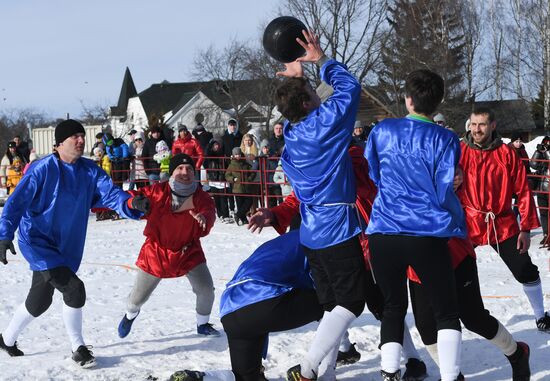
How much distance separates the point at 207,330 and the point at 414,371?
6.65ft

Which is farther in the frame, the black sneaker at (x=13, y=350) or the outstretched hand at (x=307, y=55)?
the black sneaker at (x=13, y=350)

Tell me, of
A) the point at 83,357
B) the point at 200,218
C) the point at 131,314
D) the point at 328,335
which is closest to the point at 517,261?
the point at 328,335

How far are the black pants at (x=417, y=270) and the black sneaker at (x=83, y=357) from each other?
92.5 inches

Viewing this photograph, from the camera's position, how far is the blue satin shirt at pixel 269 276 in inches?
171

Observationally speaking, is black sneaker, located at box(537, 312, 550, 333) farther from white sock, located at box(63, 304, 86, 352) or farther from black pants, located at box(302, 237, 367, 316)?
white sock, located at box(63, 304, 86, 352)

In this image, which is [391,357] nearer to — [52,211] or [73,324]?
[73,324]

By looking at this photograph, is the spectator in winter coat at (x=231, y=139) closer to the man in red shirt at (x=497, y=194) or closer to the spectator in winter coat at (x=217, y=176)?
the spectator in winter coat at (x=217, y=176)

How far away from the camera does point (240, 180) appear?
14586mm

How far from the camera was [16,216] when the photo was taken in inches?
224

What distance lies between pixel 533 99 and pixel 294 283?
36323mm

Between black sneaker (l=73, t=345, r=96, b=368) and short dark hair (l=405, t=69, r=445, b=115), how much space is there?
2983 millimetres

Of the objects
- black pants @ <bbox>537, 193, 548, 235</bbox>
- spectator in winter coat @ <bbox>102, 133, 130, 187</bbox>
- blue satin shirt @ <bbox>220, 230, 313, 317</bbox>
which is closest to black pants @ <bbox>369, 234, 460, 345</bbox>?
blue satin shirt @ <bbox>220, 230, 313, 317</bbox>

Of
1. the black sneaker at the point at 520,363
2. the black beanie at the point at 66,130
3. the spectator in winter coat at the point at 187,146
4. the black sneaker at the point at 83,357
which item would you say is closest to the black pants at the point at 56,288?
the black sneaker at the point at 83,357

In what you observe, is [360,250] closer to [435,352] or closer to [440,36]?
[435,352]
